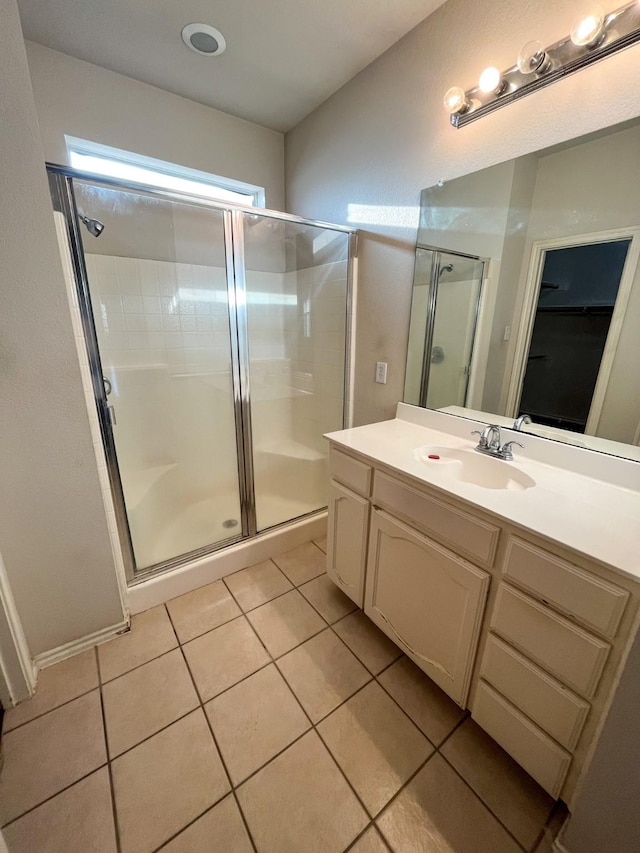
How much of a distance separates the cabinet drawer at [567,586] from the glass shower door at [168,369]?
4.75 feet

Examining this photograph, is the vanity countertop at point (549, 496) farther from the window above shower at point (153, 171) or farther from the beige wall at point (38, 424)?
the window above shower at point (153, 171)

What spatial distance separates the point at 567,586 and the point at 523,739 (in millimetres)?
507

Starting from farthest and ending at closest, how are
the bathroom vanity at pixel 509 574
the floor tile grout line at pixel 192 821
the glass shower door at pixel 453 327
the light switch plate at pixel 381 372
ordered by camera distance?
the light switch plate at pixel 381 372 < the glass shower door at pixel 453 327 < the floor tile grout line at pixel 192 821 < the bathroom vanity at pixel 509 574

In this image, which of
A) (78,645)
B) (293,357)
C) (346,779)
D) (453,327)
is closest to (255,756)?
(346,779)

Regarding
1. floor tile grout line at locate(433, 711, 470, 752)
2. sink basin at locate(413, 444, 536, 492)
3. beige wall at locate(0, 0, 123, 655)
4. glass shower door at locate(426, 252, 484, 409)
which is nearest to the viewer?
beige wall at locate(0, 0, 123, 655)

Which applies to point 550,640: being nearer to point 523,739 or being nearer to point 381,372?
point 523,739

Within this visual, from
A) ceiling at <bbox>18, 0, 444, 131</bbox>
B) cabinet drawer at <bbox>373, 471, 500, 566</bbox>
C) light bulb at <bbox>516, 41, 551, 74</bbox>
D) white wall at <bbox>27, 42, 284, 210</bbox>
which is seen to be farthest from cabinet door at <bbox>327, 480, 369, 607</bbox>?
white wall at <bbox>27, 42, 284, 210</bbox>

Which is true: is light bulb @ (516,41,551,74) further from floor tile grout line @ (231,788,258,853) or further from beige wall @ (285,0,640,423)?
floor tile grout line @ (231,788,258,853)

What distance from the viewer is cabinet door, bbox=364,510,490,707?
1.03 metres

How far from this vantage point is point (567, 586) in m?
0.80

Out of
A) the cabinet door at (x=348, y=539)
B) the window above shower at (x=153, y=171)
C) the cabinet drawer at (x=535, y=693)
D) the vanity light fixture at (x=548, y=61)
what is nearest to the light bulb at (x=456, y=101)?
the vanity light fixture at (x=548, y=61)

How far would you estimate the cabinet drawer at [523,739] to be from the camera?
34.7 inches

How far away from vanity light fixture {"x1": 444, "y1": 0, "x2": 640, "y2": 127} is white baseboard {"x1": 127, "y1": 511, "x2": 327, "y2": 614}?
2073 mm

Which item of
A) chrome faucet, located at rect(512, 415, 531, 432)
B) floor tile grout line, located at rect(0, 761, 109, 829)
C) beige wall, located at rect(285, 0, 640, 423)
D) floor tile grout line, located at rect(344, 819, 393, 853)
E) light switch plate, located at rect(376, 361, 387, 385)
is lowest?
floor tile grout line, located at rect(344, 819, 393, 853)
